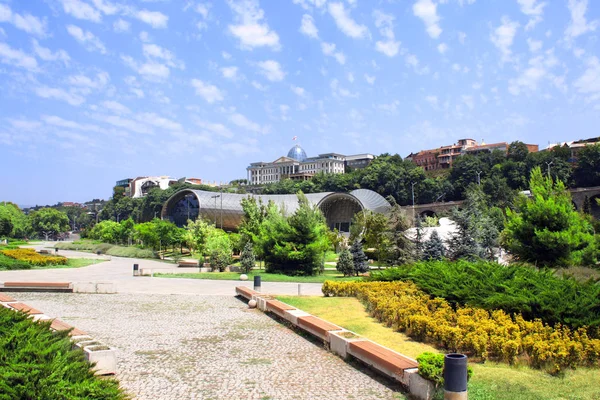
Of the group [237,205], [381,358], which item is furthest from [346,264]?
[237,205]

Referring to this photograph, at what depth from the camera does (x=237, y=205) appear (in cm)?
7538

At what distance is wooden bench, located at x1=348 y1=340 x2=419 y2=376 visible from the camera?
696 cm

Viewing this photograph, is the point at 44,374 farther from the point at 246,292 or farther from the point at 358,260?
the point at 358,260

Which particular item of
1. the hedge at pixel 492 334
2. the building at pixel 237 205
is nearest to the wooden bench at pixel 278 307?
the hedge at pixel 492 334

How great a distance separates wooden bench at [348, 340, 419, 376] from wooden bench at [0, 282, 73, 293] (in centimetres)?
1322

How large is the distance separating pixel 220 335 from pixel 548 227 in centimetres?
1583

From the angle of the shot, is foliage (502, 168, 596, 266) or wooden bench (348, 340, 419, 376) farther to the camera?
foliage (502, 168, 596, 266)

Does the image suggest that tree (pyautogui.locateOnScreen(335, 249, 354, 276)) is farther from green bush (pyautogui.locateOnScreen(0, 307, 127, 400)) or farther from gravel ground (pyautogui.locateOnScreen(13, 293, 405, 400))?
green bush (pyautogui.locateOnScreen(0, 307, 127, 400))

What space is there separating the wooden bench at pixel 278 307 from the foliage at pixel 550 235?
1253 cm

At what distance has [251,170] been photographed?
18112 cm

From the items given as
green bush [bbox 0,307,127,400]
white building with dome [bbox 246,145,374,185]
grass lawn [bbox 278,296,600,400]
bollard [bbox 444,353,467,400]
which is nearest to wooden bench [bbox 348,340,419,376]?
grass lawn [bbox 278,296,600,400]

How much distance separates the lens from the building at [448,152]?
112144 millimetres

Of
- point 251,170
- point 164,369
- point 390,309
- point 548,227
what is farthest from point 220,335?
point 251,170

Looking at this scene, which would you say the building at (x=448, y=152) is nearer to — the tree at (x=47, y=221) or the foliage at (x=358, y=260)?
the tree at (x=47, y=221)
